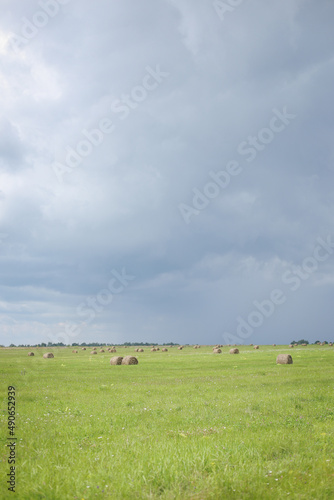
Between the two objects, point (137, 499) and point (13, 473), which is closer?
point (137, 499)

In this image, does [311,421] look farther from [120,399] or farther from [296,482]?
[120,399]

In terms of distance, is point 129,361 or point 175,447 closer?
point 175,447

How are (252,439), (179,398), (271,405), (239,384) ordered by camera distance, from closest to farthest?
(252,439)
(271,405)
(179,398)
(239,384)

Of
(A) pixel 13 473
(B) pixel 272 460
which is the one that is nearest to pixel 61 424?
(A) pixel 13 473

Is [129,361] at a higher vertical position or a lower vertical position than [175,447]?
lower

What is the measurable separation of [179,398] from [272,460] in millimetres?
9892

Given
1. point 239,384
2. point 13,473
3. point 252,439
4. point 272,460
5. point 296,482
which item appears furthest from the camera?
point 239,384

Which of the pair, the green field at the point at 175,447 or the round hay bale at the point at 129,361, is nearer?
the green field at the point at 175,447

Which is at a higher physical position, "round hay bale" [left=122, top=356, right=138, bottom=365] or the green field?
the green field

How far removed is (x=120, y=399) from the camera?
17719 millimetres

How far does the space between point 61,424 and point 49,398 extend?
698 cm

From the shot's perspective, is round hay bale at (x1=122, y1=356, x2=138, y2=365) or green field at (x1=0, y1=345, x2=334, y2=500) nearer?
green field at (x1=0, y1=345, x2=334, y2=500)

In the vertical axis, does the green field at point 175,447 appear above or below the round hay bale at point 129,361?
above

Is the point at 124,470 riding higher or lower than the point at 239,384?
higher
